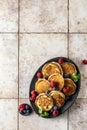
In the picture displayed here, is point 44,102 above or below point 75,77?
below

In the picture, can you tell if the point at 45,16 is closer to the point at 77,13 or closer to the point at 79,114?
the point at 77,13

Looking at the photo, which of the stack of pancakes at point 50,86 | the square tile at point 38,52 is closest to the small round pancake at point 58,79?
the stack of pancakes at point 50,86

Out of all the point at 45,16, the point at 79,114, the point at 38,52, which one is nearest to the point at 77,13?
the point at 45,16

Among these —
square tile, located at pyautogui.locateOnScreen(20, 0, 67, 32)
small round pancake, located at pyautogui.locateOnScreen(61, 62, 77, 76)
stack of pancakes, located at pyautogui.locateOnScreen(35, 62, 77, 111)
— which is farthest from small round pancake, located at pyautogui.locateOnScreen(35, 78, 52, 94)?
square tile, located at pyautogui.locateOnScreen(20, 0, 67, 32)

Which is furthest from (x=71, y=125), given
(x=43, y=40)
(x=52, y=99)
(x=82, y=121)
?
(x=43, y=40)

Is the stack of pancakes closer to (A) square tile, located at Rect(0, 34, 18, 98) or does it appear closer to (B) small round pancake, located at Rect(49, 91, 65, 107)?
(B) small round pancake, located at Rect(49, 91, 65, 107)

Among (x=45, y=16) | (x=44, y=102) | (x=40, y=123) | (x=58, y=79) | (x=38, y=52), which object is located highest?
(x=45, y=16)

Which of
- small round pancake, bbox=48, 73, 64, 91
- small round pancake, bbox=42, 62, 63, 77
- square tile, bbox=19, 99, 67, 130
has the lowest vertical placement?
square tile, bbox=19, 99, 67, 130

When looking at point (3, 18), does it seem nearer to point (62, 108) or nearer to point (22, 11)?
point (22, 11)
